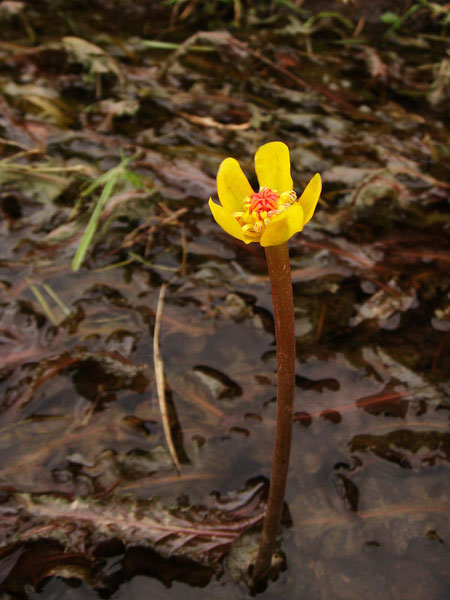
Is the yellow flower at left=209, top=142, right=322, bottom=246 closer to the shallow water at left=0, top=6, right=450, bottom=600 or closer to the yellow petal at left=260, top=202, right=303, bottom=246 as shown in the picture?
the yellow petal at left=260, top=202, right=303, bottom=246

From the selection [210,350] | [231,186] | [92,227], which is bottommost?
[210,350]

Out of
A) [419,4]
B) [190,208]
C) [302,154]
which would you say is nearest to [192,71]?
[302,154]

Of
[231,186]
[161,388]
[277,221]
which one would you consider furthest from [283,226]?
[161,388]

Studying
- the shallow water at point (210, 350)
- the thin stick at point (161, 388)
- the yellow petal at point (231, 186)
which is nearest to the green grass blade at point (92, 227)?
the shallow water at point (210, 350)

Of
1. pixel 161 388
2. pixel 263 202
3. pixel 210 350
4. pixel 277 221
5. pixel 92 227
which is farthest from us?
pixel 92 227

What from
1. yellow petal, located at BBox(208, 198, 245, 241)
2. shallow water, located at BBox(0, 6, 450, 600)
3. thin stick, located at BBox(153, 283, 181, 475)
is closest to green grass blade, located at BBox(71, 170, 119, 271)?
shallow water, located at BBox(0, 6, 450, 600)

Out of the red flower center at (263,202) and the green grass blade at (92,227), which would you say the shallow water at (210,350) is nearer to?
the green grass blade at (92,227)

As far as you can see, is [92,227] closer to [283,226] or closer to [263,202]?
[263,202]
